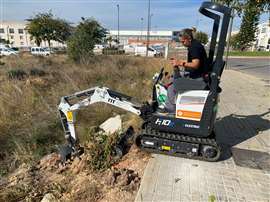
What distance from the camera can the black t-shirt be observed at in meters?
3.64

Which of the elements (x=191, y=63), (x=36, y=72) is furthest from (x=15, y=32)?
(x=191, y=63)

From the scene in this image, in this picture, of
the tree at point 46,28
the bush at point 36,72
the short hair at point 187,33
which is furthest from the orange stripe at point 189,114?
the tree at point 46,28

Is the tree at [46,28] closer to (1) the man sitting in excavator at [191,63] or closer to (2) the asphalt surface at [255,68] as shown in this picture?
(2) the asphalt surface at [255,68]

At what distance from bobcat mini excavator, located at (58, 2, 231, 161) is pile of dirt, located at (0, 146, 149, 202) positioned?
338 mm

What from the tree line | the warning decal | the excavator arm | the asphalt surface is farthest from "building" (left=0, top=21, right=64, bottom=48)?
→ the warning decal

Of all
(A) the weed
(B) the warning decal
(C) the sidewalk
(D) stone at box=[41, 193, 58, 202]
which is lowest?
(D) stone at box=[41, 193, 58, 202]

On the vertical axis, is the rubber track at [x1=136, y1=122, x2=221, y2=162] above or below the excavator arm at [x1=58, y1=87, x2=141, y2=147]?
below

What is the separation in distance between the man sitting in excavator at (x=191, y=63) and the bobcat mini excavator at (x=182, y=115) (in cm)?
15

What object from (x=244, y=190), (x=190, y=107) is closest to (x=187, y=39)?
(x=190, y=107)

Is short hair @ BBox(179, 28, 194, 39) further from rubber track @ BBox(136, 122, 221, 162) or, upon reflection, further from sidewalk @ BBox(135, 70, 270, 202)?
sidewalk @ BBox(135, 70, 270, 202)

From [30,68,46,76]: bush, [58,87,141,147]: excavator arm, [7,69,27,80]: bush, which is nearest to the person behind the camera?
[58,87,141,147]: excavator arm

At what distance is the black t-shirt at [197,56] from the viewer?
3.64 meters

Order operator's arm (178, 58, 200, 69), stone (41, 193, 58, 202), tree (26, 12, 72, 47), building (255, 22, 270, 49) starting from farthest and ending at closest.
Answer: building (255, 22, 270, 49)
tree (26, 12, 72, 47)
operator's arm (178, 58, 200, 69)
stone (41, 193, 58, 202)

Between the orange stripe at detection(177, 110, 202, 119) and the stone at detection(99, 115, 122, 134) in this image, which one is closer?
the orange stripe at detection(177, 110, 202, 119)
